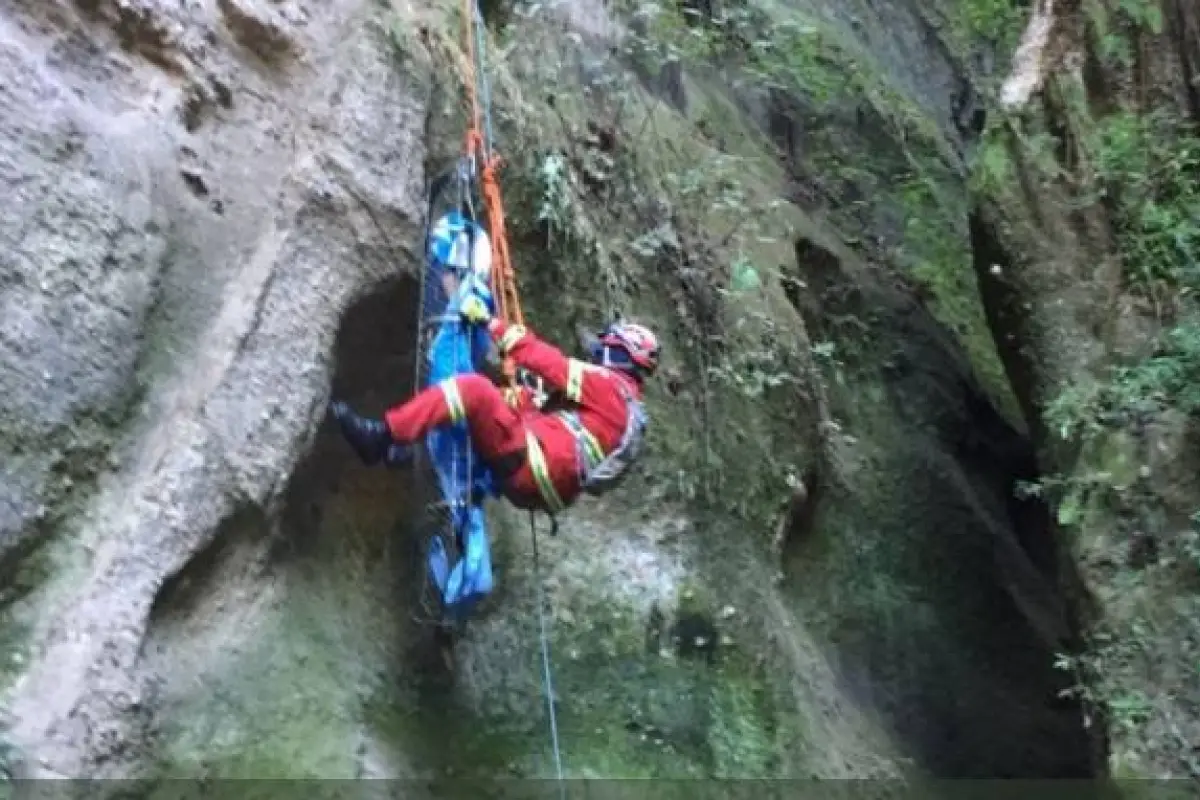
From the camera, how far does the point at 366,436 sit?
250 inches

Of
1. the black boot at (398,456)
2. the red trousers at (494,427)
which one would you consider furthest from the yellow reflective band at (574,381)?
the black boot at (398,456)

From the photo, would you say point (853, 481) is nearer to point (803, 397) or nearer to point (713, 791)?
point (803, 397)

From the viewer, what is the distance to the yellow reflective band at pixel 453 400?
20.6 ft

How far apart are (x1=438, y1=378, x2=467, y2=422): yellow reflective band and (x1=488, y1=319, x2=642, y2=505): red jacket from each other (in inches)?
16.8

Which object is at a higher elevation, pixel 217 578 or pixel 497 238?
pixel 497 238

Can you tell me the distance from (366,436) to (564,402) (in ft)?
3.63

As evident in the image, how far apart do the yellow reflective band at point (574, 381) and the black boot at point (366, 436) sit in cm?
96

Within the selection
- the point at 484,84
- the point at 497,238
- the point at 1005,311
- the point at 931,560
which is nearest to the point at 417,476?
the point at 497,238

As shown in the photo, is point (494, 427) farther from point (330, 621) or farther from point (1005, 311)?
point (1005, 311)

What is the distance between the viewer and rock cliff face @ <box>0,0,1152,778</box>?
5719 millimetres

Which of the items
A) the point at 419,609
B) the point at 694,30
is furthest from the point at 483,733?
the point at 694,30

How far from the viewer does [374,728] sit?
21.5 feet

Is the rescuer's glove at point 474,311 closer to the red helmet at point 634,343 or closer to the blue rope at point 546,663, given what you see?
the red helmet at point 634,343

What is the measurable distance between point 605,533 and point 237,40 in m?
3.41
